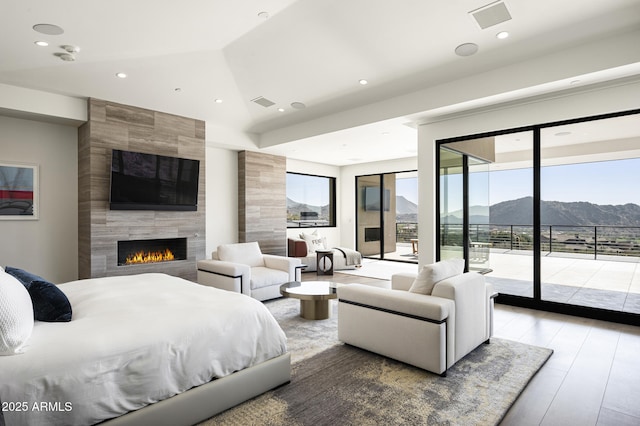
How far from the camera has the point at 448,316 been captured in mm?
2693

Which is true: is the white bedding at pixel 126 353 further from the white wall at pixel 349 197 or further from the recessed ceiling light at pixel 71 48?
the white wall at pixel 349 197

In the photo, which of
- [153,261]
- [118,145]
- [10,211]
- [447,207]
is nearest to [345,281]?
[447,207]

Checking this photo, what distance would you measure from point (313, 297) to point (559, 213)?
11.1ft

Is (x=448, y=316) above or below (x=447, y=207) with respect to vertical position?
below

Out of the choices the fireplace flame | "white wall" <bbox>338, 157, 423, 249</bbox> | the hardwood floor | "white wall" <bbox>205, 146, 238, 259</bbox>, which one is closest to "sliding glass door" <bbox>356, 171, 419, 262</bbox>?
"white wall" <bbox>338, 157, 423, 249</bbox>

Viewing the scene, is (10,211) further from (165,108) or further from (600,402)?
(600,402)

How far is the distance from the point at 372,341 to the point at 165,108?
190 inches

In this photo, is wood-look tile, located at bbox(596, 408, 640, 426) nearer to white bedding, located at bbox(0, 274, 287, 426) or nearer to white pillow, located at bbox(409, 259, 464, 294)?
white pillow, located at bbox(409, 259, 464, 294)

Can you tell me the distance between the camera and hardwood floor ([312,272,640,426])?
2199mm

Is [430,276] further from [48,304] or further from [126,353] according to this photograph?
[48,304]

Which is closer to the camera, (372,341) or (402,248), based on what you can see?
(372,341)

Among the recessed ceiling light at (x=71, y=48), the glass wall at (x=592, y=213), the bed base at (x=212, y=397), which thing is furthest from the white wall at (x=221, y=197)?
the glass wall at (x=592, y=213)

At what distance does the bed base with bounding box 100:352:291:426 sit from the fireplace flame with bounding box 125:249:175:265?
13.3ft

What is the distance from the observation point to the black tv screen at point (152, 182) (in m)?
5.24
